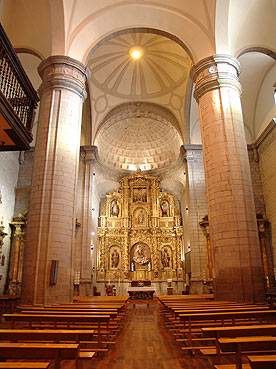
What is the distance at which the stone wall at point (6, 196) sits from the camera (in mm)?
15273

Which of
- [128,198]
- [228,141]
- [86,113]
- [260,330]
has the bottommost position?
[260,330]

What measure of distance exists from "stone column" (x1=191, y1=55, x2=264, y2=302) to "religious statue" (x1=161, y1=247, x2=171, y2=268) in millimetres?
12648

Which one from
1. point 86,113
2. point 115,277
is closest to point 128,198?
point 115,277

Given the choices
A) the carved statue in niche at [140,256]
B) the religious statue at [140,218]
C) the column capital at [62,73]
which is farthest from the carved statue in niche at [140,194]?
the column capital at [62,73]

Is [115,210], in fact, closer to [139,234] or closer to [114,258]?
[139,234]

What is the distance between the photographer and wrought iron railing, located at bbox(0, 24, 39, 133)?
6957mm

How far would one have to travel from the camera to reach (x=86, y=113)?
716 inches

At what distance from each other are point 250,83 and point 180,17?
6.28 meters

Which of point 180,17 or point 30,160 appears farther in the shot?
point 30,160

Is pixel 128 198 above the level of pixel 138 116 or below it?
below

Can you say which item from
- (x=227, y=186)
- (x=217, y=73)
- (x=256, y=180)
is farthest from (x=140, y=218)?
(x=217, y=73)

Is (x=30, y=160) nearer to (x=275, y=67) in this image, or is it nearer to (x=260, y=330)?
(x=275, y=67)

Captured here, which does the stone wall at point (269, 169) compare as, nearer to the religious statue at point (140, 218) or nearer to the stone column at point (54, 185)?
the religious statue at point (140, 218)

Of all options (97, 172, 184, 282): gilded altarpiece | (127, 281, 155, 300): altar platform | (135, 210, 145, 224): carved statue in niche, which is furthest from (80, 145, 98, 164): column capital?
(127, 281, 155, 300): altar platform
